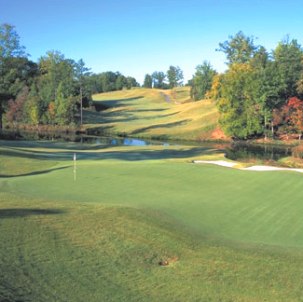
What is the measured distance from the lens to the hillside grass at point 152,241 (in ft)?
28.0

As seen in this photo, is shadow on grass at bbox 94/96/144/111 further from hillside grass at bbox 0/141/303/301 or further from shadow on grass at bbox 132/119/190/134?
hillside grass at bbox 0/141/303/301

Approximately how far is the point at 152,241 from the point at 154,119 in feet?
310

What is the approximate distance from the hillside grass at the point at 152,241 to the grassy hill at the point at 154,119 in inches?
2384

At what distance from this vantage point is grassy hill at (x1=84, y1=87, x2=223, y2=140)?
83.4 m

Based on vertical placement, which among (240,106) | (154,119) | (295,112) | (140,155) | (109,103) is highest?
(109,103)

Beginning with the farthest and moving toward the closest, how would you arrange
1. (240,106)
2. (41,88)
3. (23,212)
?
(41,88)
(240,106)
(23,212)

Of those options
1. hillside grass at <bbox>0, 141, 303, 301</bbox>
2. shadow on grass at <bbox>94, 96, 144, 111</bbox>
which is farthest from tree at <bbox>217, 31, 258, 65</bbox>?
hillside grass at <bbox>0, 141, 303, 301</bbox>

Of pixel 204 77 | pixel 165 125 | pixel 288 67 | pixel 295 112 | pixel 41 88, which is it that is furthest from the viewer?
pixel 204 77

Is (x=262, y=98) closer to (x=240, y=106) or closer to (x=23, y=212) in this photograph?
(x=240, y=106)

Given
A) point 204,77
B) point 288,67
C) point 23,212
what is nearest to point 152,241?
point 23,212

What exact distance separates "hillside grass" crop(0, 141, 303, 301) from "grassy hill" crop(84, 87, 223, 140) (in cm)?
6055

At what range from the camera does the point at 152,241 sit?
38.5ft

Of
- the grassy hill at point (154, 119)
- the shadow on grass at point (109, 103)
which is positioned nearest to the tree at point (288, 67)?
the grassy hill at point (154, 119)

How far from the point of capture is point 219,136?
78.1 m
